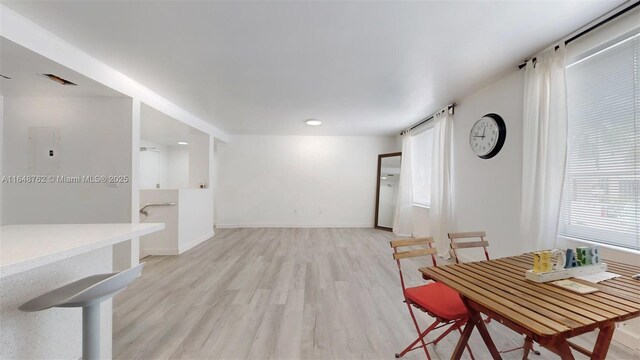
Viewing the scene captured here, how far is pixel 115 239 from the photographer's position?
3.89 feet

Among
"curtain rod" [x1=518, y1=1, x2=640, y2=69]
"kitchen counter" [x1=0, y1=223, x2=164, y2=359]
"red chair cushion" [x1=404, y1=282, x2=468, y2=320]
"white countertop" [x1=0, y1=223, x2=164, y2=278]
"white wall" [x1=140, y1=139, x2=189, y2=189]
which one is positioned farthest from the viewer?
"white wall" [x1=140, y1=139, x2=189, y2=189]

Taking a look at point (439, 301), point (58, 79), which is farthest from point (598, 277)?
point (58, 79)

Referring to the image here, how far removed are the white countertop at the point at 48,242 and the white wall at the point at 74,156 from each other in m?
1.50

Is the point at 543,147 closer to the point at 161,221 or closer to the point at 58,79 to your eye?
the point at 58,79

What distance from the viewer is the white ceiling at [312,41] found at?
5.42ft

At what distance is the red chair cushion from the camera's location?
1.36 meters

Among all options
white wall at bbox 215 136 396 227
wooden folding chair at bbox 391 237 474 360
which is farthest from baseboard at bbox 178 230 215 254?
wooden folding chair at bbox 391 237 474 360

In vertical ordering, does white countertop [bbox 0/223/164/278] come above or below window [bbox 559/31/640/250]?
below

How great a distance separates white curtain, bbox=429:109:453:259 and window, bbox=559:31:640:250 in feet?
5.06

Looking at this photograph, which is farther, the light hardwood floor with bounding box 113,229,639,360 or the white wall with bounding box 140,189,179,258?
the white wall with bounding box 140,189,179,258

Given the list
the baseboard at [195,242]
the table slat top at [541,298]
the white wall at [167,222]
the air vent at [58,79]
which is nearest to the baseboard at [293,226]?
the baseboard at [195,242]

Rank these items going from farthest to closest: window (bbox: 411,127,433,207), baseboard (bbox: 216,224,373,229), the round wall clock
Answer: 1. baseboard (bbox: 216,224,373,229)
2. window (bbox: 411,127,433,207)
3. the round wall clock

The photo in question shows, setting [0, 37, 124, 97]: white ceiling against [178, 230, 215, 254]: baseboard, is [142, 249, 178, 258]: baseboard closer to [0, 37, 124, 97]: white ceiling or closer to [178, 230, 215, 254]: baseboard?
[178, 230, 215, 254]: baseboard

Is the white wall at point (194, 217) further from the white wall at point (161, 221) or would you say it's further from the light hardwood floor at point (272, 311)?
the light hardwood floor at point (272, 311)
